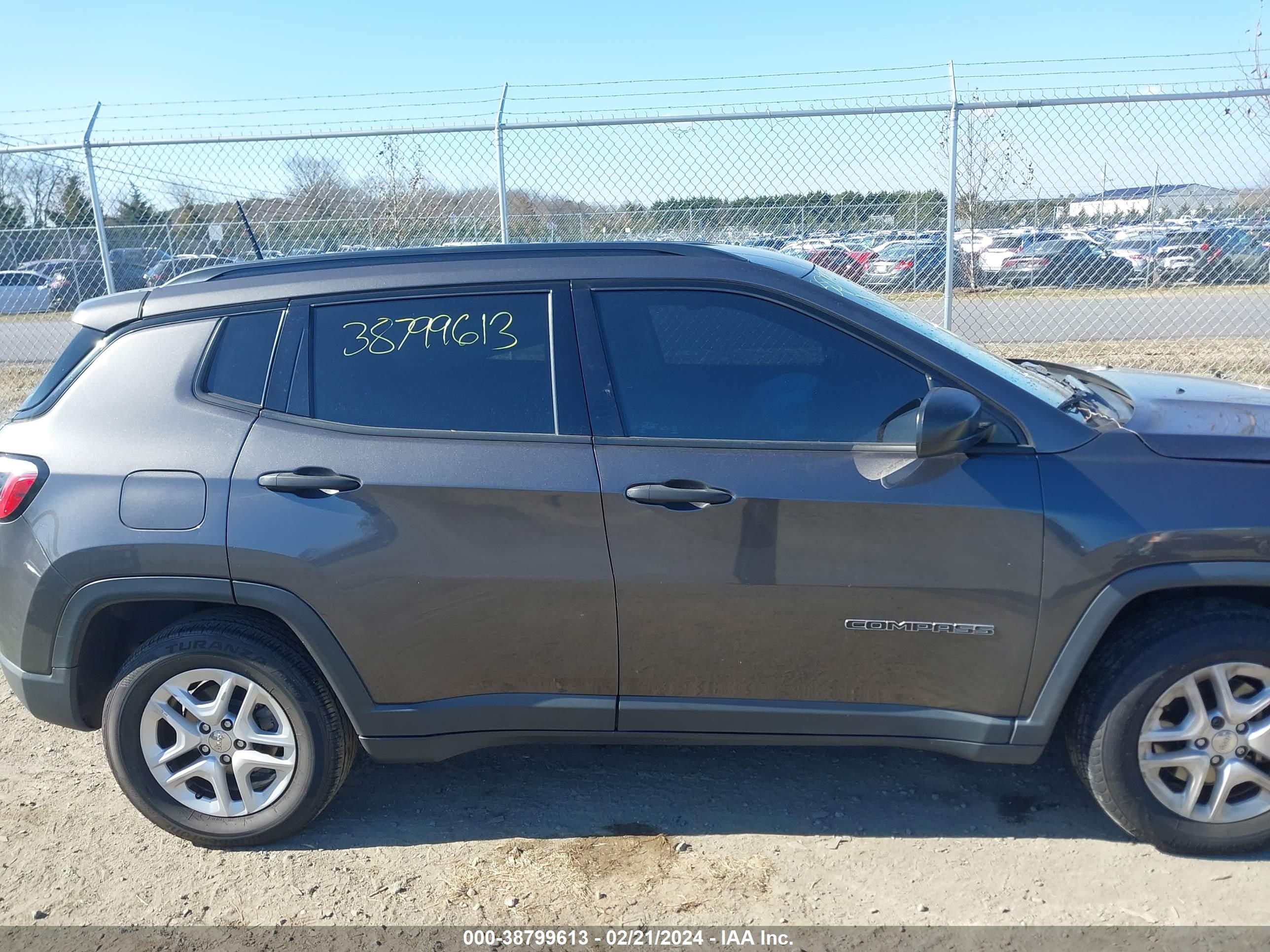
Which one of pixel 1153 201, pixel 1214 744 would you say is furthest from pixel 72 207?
pixel 1214 744

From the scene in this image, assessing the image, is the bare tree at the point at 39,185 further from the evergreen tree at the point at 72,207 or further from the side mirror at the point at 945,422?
the side mirror at the point at 945,422

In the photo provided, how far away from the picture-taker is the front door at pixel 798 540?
2.88 m

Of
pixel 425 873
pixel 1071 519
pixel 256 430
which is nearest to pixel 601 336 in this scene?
pixel 256 430

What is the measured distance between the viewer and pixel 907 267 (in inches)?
301

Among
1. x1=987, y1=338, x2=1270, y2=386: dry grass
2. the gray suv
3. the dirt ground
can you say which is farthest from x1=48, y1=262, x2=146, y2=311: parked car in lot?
x1=987, y1=338, x2=1270, y2=386: dry grass

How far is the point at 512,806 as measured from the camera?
3.48 metres

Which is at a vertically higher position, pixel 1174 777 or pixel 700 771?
pixel 1174 777

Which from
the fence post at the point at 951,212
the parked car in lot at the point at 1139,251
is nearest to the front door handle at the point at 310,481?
the fence post at the point at 951,212

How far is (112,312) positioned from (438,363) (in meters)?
1.14

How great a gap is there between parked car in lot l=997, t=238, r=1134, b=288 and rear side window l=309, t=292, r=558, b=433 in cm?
586

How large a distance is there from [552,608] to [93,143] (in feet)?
21.8

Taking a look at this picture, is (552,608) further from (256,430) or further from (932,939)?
(932,939)

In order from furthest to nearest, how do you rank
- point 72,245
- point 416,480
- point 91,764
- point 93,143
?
point 72,245
point 93,143
point 91,764
point 416,480

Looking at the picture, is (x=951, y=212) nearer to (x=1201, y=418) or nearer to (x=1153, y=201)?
(x=1153, y=201)
